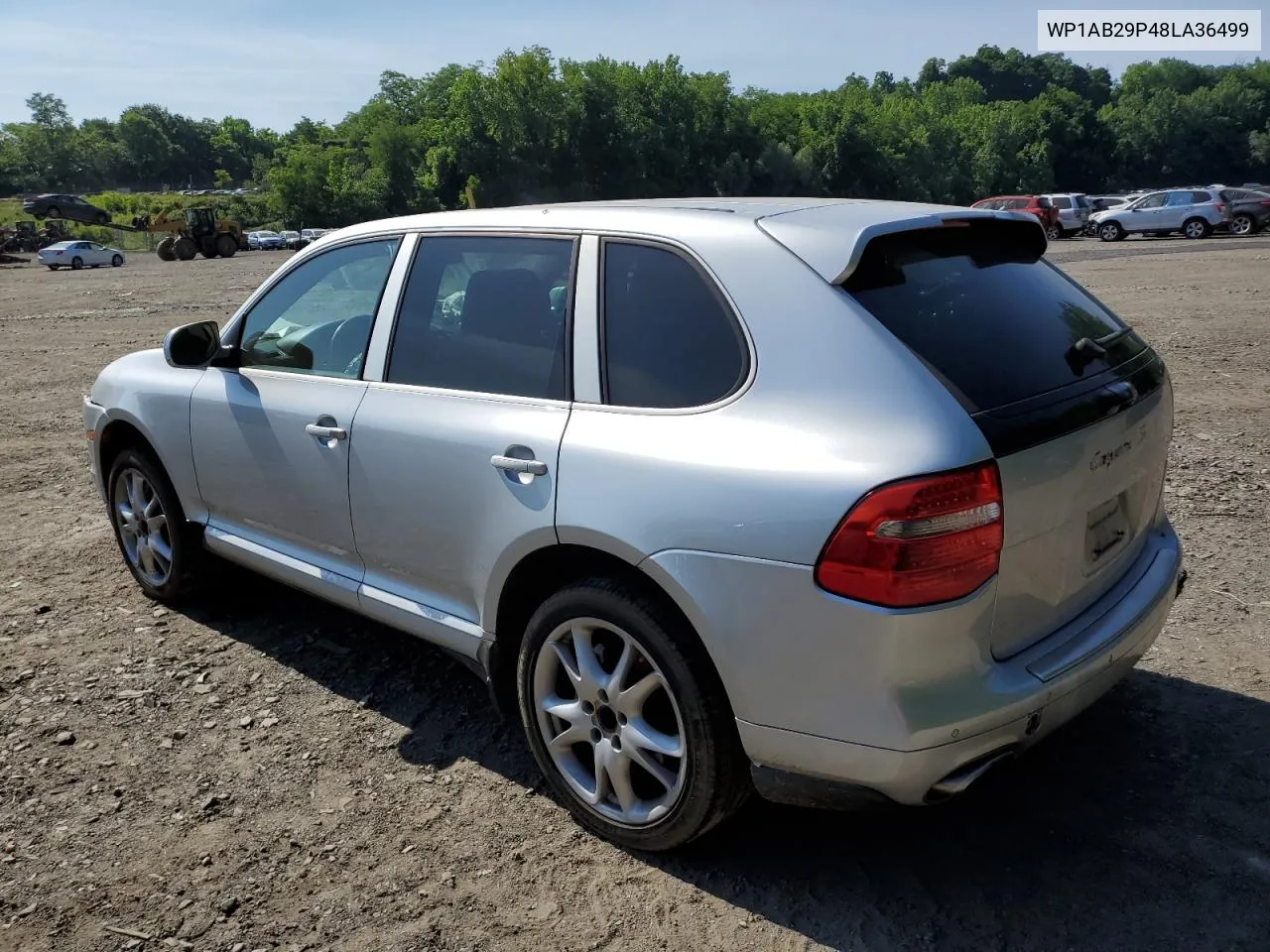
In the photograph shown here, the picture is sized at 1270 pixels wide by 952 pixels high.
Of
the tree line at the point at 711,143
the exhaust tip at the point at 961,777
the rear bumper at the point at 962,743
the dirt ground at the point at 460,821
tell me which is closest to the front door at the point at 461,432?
the dirt ground at the point at 460,821

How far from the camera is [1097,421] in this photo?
2.67 meters

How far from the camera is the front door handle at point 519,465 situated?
2.88 meters

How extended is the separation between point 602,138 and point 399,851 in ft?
265

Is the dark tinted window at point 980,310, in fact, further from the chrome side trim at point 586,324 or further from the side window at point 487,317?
the side window at point 487,317

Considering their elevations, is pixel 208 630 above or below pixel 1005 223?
below

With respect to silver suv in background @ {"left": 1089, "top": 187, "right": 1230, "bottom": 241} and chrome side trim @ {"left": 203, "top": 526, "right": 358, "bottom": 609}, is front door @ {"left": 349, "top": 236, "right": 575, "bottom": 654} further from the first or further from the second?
silver suv in background @ {"left": 1089, "top": 187, "right": 1230, "bottom": 241}

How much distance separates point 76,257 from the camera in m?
44.2

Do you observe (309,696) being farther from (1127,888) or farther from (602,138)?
(602,138)

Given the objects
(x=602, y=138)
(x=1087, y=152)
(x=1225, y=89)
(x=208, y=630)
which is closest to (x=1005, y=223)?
(x=208, y=630)

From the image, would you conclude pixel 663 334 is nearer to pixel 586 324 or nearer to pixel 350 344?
pixel 586 324

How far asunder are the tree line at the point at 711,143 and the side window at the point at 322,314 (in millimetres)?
71152

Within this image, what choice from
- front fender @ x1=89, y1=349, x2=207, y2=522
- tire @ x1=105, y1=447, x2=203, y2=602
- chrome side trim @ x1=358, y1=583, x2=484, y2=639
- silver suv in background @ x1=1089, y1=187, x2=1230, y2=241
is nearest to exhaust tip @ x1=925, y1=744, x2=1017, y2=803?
chrome side trim @ x1=358, y1=583, x2=484, y2=639

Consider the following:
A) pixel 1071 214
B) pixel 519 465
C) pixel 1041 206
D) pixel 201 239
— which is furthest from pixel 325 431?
pixel 201 239

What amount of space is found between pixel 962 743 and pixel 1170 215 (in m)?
35.6
